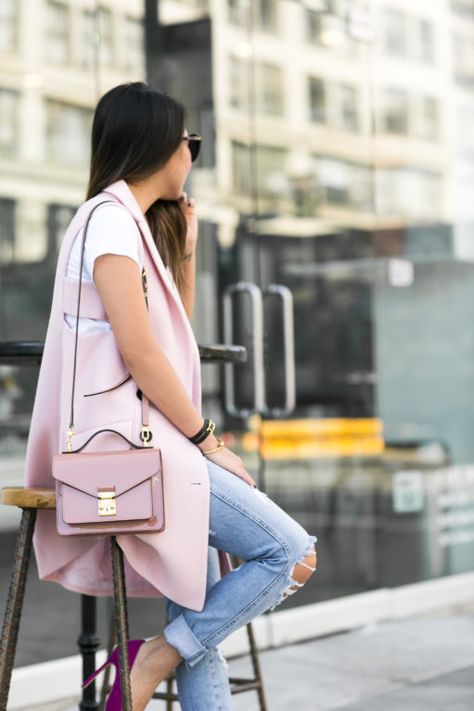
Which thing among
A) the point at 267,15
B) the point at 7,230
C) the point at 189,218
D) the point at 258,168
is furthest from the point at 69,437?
the point at 267,15

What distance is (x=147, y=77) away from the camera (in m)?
4.77

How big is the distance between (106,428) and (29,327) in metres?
2.09

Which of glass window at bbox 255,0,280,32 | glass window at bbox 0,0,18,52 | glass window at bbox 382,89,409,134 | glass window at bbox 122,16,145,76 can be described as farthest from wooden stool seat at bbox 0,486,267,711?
glass window at bbox 382,89,409,134

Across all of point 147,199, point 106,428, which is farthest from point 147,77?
point 106,428

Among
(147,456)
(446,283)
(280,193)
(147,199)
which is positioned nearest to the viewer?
(147,456)

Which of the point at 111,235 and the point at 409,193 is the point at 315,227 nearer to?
the point at 409,193

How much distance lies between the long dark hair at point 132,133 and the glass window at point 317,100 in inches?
112

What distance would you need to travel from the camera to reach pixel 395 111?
6.02 meters

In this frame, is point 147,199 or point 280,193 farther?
point 280,193

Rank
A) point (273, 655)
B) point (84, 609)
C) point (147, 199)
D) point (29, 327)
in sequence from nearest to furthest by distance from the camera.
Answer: point (147, 199) → point (84, 609) → point (29, 327) → point (273, 655)

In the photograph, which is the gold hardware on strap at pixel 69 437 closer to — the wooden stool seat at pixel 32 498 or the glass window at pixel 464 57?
the wooden stool seat at pixel 32 498

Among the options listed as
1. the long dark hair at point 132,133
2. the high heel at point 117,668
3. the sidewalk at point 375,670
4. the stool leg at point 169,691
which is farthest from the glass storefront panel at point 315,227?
the high heel at point 117,668

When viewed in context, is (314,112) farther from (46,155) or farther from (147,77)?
(46,155)

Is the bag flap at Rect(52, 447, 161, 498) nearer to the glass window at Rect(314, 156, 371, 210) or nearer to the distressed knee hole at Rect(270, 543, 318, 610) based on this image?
the distressed knee hole at Rect(270, 543, 318, 610)
